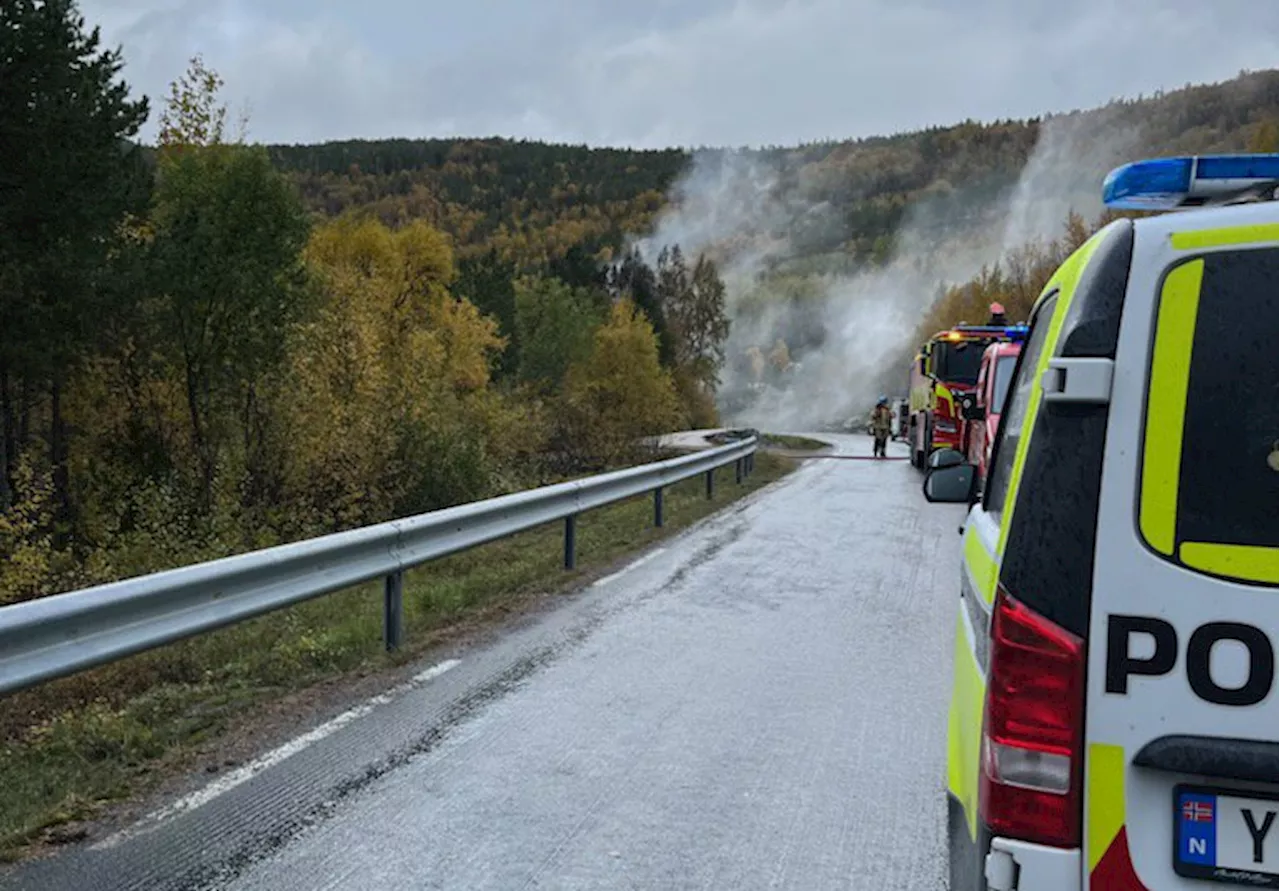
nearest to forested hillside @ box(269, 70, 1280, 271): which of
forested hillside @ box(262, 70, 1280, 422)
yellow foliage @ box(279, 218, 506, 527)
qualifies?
forested hillside @ box(262, 70, 1280, 422)

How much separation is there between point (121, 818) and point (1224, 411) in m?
3.98

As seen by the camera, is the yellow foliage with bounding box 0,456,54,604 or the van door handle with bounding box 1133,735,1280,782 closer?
the van door handle with bounding box 1133,735,1280,782

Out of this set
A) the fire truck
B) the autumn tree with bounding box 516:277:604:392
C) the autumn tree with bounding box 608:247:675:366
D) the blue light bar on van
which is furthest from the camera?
the autumn tree with bounding box 608:247:675:366

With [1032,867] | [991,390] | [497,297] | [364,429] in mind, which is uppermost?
[497,297]

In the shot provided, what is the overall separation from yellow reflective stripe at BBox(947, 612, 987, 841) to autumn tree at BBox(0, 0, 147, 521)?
2298 cm

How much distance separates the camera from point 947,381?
808 inches

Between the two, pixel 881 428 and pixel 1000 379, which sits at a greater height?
pixel 1000 379

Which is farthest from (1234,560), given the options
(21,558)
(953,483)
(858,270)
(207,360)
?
(858,270)

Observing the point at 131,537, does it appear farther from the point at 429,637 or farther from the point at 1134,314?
the point at 1134,314

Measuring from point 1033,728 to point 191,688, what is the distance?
5522 mm

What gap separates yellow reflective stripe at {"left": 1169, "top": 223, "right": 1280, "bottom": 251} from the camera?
215 cm

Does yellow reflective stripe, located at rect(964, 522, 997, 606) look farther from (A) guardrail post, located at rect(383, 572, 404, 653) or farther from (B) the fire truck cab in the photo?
(B) the fire truck cab

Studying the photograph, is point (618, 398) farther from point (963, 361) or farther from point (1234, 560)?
point (1234, 560)

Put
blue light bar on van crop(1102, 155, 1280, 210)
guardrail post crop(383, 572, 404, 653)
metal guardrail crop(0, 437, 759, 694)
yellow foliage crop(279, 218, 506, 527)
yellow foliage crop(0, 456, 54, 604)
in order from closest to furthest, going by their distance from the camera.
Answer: blue light bar on van crop(1102, 155, 1280, 210) → metal guardrail crop(0, 437, 759, 694) → guardrail post crop(383, 572, 404, 653) → yellow foliage crop(0, 456, 54, 604) → yellow foliage crop(279, 218, 506, 527)
